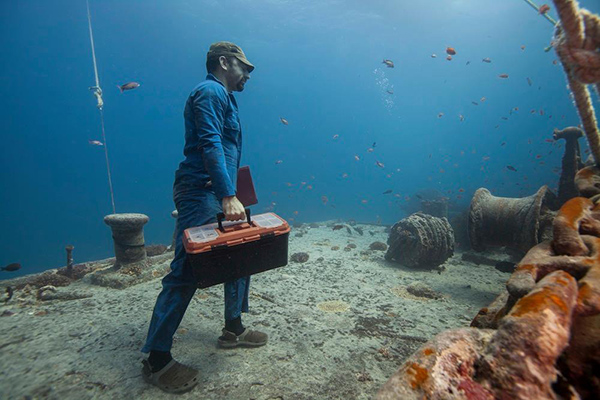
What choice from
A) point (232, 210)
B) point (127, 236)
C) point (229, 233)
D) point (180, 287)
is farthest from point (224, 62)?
point (127, 236)

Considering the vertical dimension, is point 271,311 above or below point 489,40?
below

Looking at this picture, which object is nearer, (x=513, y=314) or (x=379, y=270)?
(x=513, y=314)

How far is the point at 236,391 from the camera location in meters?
2.22

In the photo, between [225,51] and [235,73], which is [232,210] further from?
[225,51]

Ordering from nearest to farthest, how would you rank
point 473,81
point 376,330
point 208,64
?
point 208,64 → point 376,330 → point 473,81

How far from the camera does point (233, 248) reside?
2191 mm

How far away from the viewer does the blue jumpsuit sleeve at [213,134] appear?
2412mm

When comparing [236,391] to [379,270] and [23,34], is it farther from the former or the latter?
[23,34]

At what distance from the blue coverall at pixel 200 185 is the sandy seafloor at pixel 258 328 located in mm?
574

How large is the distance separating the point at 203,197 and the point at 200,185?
144 mm

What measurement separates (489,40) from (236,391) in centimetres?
9200

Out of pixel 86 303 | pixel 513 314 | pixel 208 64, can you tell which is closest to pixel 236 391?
pixel 513 314

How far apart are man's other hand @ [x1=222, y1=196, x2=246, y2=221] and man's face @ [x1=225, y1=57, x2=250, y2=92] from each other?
172cm

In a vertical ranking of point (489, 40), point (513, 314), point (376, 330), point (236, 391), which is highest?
point (489, 40)
